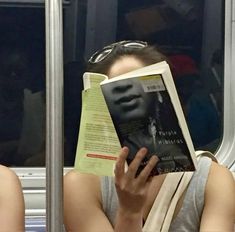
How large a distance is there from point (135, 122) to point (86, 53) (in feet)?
3.21

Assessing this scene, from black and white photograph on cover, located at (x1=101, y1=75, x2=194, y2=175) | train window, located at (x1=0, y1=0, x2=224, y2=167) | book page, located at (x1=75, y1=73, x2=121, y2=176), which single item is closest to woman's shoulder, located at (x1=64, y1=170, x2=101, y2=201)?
book page, located at (x1=75, y1=73, x2=121, y2=176)


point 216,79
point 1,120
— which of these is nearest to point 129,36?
point 216,79

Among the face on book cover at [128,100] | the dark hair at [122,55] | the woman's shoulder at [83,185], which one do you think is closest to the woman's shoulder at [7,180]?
the woman's shoulder at [83,185]

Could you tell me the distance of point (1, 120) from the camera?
88.1 inches

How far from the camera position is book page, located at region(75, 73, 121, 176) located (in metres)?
1.38

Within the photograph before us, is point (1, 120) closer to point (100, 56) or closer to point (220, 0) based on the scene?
point (100, 56)

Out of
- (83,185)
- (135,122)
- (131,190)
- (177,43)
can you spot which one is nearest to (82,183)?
(83,185)

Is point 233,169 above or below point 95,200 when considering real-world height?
below

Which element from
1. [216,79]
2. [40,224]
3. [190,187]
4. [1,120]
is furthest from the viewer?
[216,79]

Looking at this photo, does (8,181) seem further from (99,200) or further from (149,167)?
(149,167)

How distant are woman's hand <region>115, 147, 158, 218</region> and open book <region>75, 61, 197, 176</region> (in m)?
0.02

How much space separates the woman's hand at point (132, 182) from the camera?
133 cm

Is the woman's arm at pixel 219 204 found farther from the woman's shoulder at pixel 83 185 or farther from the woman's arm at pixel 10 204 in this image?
the woman's arm at pixel 10 204

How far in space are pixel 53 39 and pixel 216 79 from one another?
119cm
